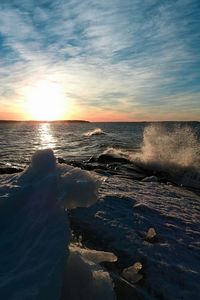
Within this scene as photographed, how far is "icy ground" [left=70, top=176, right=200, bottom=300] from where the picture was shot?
3.89m

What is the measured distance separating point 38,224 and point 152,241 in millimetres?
2388

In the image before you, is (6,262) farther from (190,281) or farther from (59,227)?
(190,281)

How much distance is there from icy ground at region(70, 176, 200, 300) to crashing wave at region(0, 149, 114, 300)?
1.07 metres

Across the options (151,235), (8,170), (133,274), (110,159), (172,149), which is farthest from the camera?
(172,149)

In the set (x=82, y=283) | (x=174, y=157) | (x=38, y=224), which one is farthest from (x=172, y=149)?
(x=82, y=283)

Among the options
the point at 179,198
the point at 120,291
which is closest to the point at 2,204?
the point at 120,291

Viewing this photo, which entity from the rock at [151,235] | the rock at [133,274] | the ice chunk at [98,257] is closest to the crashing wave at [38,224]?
the ice chunk at [98,257]

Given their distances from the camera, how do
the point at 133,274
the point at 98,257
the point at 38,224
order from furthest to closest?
the point at 133,274, the point at 98,257, the point at 38,224

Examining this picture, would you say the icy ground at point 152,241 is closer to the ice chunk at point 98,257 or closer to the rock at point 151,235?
the rock at point 151,235

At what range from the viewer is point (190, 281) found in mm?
3986

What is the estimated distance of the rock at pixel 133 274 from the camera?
3.93 m

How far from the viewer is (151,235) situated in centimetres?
528

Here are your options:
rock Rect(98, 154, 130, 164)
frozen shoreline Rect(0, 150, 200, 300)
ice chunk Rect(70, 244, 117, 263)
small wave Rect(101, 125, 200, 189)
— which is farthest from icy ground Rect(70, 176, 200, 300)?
rock Rect(98, 154, 130, 164)

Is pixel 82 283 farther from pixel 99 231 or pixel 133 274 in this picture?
pixel 99 231
